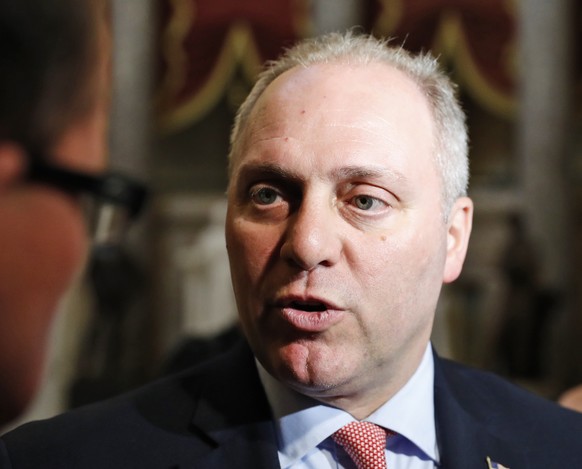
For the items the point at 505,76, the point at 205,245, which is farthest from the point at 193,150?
the point at 505,76

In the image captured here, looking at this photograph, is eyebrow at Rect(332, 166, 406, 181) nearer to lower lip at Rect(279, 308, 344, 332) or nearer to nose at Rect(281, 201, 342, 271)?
nose at Rect(281, 201, 342, 271)

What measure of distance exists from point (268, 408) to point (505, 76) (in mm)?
8532

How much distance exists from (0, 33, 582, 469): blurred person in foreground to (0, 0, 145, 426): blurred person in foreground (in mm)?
881

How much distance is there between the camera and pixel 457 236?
1.83m

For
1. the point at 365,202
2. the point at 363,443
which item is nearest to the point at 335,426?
the point at 363,443

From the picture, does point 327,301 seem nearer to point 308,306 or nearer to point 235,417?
point 308,306

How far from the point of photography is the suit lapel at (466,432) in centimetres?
168

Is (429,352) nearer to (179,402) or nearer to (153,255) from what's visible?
(179,402)

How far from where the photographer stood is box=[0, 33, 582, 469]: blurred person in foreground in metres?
1.55

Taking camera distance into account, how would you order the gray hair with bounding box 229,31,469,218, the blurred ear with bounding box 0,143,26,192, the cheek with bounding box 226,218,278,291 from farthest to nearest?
the gray hair with bounding box 229,31,469,218
the cheek with bounding box 226,218,278,291
the blurred ear with bounding box 0,143,26,192

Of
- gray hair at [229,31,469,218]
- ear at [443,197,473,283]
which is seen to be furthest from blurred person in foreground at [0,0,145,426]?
ear at [443,197,473,283]

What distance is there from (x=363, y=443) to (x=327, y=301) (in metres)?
0.29

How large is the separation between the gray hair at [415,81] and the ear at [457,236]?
27 millimetres

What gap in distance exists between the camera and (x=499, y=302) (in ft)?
29.7
